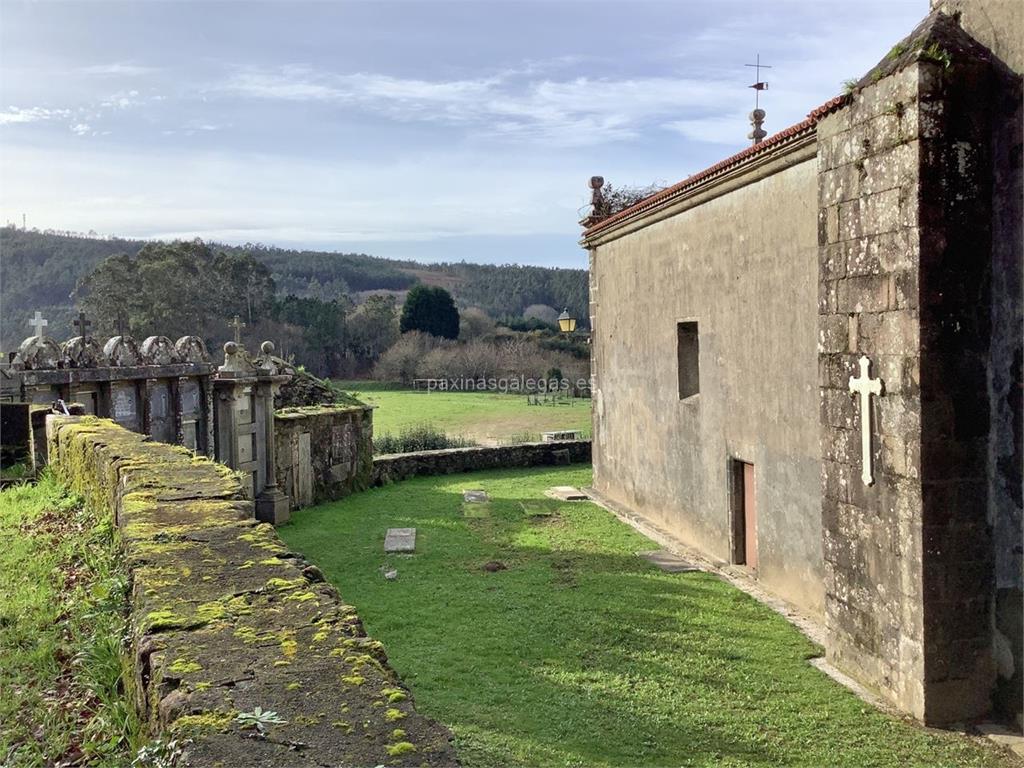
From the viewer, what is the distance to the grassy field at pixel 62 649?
123 inches

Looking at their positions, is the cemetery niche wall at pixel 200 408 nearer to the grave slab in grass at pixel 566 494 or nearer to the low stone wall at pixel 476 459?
the low stone wall at pixel 476 459

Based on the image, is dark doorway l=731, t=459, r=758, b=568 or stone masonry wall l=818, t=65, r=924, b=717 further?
dark doorway l=731, t=459, r=758, b=568

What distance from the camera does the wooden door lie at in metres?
11.1

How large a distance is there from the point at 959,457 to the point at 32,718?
636cm

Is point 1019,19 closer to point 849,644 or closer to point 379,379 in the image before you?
point 849,644

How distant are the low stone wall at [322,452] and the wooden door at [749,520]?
896 cm

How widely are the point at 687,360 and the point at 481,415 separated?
21.3 metres

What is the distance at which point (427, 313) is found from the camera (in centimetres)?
5994

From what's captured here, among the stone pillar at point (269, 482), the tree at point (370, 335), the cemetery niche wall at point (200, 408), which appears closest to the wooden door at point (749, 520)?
the cemetery niche wall at point (200, 408)

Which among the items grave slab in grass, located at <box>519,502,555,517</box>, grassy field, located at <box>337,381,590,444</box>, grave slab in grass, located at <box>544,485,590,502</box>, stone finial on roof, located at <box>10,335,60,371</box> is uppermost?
stone finial on roof, located at <box>10,335,60,371</box>

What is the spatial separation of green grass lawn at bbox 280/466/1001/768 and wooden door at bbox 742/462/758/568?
2.17ft

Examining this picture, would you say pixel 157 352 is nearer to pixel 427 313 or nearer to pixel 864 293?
pixel 864 293

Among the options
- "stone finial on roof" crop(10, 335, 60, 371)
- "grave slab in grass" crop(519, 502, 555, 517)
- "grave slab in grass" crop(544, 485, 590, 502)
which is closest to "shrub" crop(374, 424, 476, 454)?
"grave slab in grass" crop(544, 485, 590, 502)

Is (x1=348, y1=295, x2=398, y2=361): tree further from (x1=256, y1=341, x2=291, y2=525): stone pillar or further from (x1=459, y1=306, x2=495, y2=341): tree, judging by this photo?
(x1=256, y1=341, x2=291, y2=525): stone pillar
